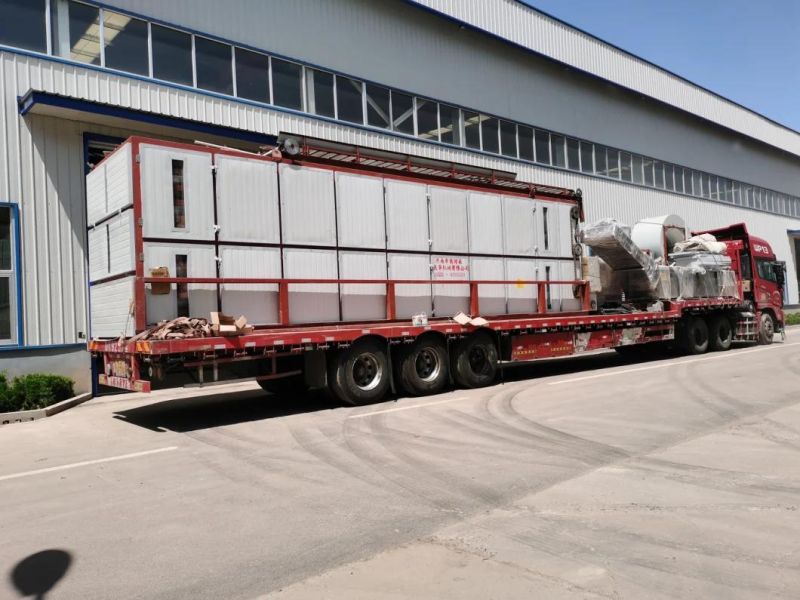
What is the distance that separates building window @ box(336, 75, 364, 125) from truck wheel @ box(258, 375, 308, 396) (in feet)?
27.4

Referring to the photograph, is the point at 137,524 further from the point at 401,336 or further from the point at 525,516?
the point at 401,336

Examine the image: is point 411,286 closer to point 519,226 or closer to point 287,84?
point 519,226

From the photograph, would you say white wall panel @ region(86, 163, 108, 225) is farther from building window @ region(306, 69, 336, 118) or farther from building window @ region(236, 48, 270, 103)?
building window @ region(306, 69, 336, 118)

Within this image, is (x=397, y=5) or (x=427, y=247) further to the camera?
(x=397, y=5)

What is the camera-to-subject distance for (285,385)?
36.1ft

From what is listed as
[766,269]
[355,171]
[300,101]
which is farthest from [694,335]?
[300,101]

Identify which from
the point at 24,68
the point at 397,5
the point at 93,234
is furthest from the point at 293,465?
the point at 397,5

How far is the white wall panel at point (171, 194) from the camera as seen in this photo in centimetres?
856

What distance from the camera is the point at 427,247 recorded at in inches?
459

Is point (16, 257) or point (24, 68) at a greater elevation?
point (24, 68)

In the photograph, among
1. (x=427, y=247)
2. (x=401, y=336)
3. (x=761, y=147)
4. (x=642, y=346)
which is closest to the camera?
(x=401, y=336)

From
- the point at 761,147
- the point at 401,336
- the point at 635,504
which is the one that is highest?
the point at 761,147

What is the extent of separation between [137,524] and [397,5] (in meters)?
17.0

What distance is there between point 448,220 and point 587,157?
48.2 ft
